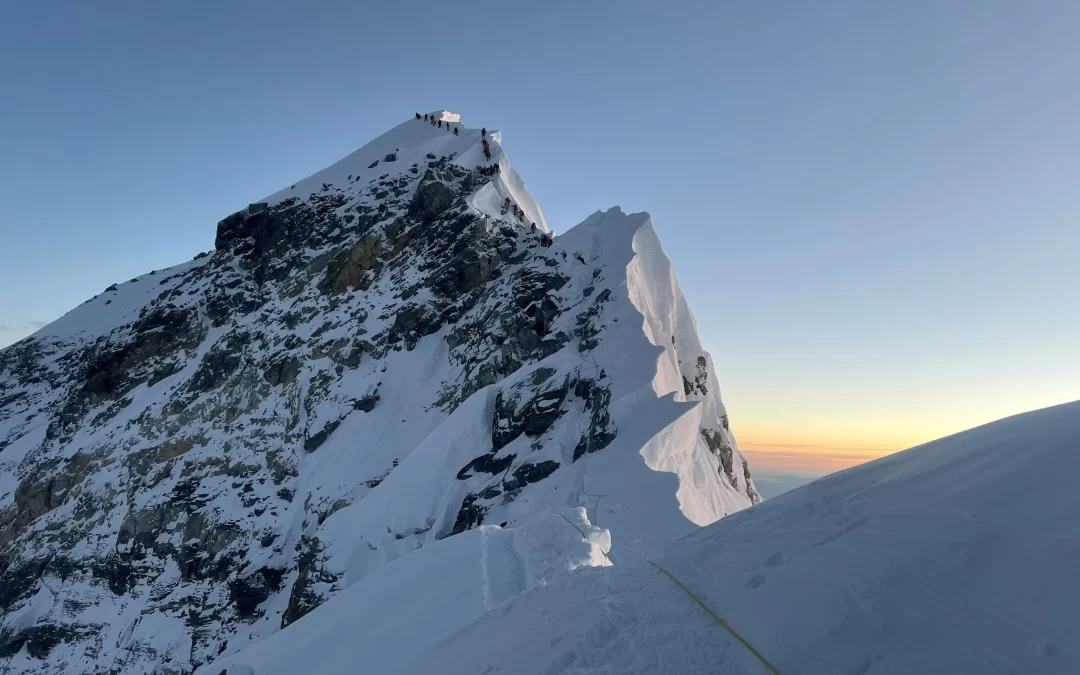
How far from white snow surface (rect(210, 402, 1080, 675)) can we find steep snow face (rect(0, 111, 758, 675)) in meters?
1.80

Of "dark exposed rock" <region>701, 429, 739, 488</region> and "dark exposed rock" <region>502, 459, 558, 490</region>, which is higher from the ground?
"dark exposed rock" <region>502, 459, 558, 490</region>

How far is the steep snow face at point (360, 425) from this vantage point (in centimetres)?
2075

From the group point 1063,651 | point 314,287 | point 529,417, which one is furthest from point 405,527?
point 314,287

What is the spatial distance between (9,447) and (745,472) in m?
58.3

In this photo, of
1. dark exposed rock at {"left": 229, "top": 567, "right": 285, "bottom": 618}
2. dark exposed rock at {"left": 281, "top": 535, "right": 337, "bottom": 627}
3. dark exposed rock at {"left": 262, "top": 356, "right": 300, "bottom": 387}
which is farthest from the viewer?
dark exposed rock at {"left": 262, "top": 356, "right": 300, "bottom": 387}

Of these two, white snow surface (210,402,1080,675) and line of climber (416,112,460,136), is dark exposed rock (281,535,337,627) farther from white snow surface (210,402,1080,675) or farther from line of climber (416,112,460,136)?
line of climber (416,112,460,136)

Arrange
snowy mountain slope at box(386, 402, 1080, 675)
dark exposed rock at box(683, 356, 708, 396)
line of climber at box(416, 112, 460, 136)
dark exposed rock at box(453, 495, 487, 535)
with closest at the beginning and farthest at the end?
snowy mountain slope at box(386, 402, 1080, 675) < dark exposed rock at box(453, 495, 487, 535) < dark exposed rock at box(683, 356, 708, 396) < line of climber at box(416, 112, 460, 136)

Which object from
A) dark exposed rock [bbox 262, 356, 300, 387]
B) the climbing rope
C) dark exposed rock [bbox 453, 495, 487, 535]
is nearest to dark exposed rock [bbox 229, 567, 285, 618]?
dark exposed rock [bbox 262, 356, 300, 387]

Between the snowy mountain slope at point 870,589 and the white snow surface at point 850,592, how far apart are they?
0.02 metres

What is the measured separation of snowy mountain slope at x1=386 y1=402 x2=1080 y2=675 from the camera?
15.4 feet

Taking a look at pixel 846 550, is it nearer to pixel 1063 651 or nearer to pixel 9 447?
pixel 1063 651

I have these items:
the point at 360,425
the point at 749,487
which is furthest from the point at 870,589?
the point at 360,425

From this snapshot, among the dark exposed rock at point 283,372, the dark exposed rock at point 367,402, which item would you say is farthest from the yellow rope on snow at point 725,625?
the dark exposed rock at point 283,372

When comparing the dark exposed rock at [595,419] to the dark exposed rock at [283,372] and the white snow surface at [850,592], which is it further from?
the dark exposed rock at [283,372]
